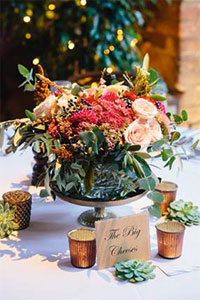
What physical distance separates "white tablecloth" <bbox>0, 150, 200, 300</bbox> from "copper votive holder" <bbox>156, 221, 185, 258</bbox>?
0.06 feet

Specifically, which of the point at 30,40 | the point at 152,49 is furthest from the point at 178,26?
the point at 30,40

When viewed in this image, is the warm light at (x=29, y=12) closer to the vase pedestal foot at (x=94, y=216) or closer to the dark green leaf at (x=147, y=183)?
the vase pedestal foot at (x=94, y=216)

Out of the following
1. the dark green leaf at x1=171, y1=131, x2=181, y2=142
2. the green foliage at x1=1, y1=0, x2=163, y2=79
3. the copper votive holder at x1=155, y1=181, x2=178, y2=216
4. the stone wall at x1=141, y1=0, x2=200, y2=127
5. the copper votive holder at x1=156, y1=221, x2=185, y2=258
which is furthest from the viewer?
the stone wall at x1=141, y1=0, x2=200, y2=127

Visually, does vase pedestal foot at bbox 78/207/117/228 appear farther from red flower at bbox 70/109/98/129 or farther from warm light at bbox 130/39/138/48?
warm light at bbox 130/39/138/48

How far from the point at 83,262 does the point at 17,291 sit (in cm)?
16

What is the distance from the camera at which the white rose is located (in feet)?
4.14

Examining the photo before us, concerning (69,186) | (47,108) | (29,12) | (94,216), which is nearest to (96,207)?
(94,216)

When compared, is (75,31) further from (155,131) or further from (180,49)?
(155,131)

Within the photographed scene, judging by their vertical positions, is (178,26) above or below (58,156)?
above

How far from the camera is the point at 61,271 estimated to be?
1.10 metres

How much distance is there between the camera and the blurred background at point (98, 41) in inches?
120

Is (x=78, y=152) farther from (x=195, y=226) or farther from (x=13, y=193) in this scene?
(x=195, y=226)

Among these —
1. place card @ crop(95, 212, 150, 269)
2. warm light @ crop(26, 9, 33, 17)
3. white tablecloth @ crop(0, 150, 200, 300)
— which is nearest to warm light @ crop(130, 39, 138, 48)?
warm light @ crop(26, 9, 33, 17)

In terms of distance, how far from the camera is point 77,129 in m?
1.16
